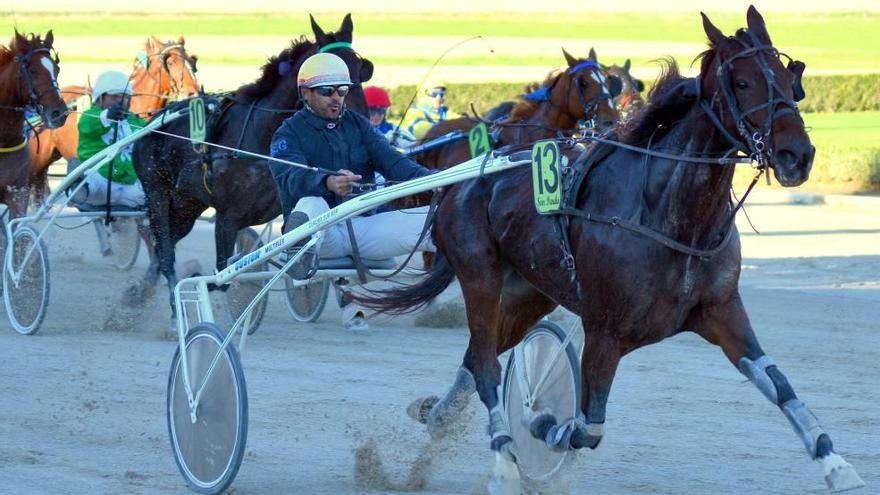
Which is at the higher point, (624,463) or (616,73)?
(616,73)

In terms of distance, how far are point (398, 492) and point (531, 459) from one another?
1.67ft

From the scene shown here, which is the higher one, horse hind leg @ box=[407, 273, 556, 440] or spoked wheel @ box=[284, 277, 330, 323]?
horse hind leg @ box=[407, 273, 556, 440]

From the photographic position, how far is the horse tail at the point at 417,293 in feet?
18.9

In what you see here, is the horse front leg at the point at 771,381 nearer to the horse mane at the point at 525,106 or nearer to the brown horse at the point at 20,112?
the horse mane at the point at 525,106

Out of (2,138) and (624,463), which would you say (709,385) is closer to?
(624,463)

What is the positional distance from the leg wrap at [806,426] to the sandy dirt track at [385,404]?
715 millimetres

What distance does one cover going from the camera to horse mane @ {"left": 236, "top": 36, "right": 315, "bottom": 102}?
8336 millimetres

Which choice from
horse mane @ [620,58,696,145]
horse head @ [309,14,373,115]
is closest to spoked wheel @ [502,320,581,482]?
horse mane @ [620,58,696,145]

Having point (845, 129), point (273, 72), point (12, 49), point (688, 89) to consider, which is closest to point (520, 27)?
point (845, 129)

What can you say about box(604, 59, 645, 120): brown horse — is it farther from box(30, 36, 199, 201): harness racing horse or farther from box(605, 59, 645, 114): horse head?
box(30, 36, 199, 201): harness racing horse

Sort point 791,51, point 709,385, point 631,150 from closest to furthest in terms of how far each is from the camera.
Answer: point 631,150, point 709,385, point 791,51

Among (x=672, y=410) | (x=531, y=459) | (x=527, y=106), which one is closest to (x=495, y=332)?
(x=531, y=459)

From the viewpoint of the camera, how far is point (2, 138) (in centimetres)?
983

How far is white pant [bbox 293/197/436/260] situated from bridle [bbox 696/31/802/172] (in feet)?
4.89
